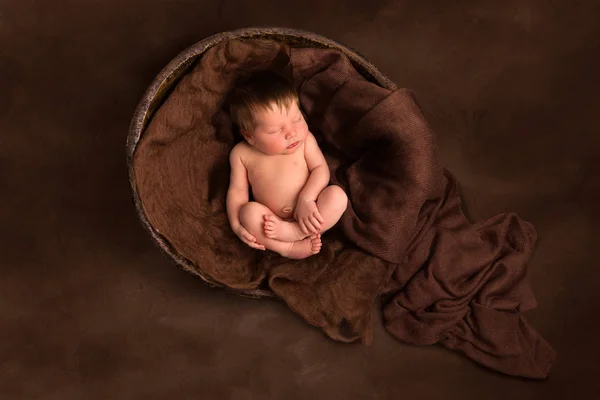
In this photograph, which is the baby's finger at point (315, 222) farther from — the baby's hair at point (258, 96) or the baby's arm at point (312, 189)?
the baby's hair at point (258, 96)

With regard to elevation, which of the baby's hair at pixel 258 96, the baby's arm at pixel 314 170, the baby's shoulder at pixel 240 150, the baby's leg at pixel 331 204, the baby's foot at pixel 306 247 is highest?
the baby's hair at pixel 258 96

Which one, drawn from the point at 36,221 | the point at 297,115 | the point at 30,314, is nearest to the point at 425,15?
the point at 297,115

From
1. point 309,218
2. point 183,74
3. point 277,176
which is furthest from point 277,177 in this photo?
point 183,74

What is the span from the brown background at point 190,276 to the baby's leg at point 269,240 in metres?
0.20

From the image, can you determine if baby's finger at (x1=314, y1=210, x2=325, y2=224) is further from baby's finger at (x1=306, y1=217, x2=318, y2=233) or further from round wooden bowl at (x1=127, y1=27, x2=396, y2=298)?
round wooden bowl at (x1=127, y1=27, x2=396, y2=298)

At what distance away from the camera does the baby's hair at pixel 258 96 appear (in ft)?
3.35

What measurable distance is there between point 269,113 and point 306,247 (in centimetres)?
25

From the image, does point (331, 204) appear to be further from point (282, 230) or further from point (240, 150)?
point (240, 150)

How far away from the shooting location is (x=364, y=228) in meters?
1.12

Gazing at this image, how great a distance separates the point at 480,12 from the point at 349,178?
0.55 m

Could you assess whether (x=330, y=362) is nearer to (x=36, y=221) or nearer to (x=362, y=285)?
(x=362, y=285)

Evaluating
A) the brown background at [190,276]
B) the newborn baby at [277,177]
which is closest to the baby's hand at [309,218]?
the newborn baby at [277,177]

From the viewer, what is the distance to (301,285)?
3.66 feet

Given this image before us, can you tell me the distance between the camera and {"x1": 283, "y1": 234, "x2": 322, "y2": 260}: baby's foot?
3.57ft
